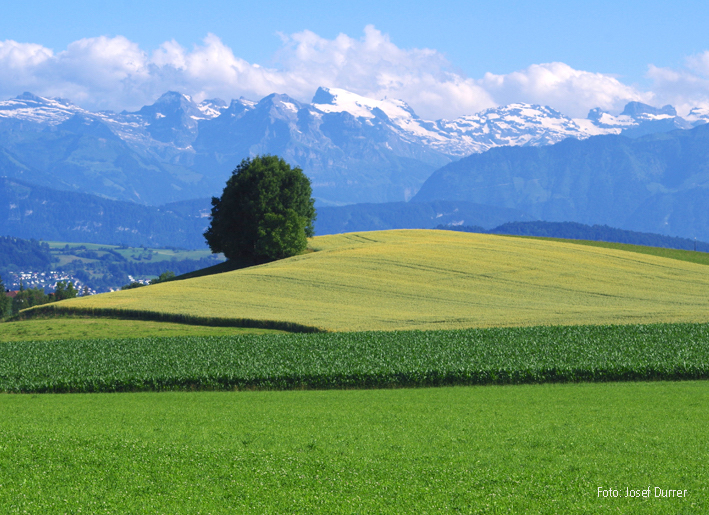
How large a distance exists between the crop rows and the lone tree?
162ft

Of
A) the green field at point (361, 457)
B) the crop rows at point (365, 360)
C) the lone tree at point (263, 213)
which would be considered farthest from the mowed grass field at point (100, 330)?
the lone tree at point (263, 213)

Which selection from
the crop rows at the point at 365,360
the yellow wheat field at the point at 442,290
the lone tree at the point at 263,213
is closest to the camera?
the crop rows at the point at 365,360

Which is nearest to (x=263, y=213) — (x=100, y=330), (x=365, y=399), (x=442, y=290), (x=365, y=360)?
(x=442, y=290)

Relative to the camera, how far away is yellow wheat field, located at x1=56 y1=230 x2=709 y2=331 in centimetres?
5350

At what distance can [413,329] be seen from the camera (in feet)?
155

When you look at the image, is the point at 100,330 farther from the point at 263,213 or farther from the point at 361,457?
the point at 263,213

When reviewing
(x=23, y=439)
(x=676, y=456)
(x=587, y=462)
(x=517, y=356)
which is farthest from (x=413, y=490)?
(x=517, y=356)

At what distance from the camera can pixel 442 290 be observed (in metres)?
68.8

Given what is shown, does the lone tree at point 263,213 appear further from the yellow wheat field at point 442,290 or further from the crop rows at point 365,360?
the crop rows at point 365,360

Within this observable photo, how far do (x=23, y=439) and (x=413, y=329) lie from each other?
31.7 m

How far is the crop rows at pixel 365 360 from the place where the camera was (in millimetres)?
33188

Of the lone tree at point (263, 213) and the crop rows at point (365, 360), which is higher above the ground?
the lone tree at point (263, 213)

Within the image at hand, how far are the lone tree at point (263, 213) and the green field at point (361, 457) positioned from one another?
216 feet

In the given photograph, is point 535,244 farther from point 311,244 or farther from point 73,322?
point 73,322
